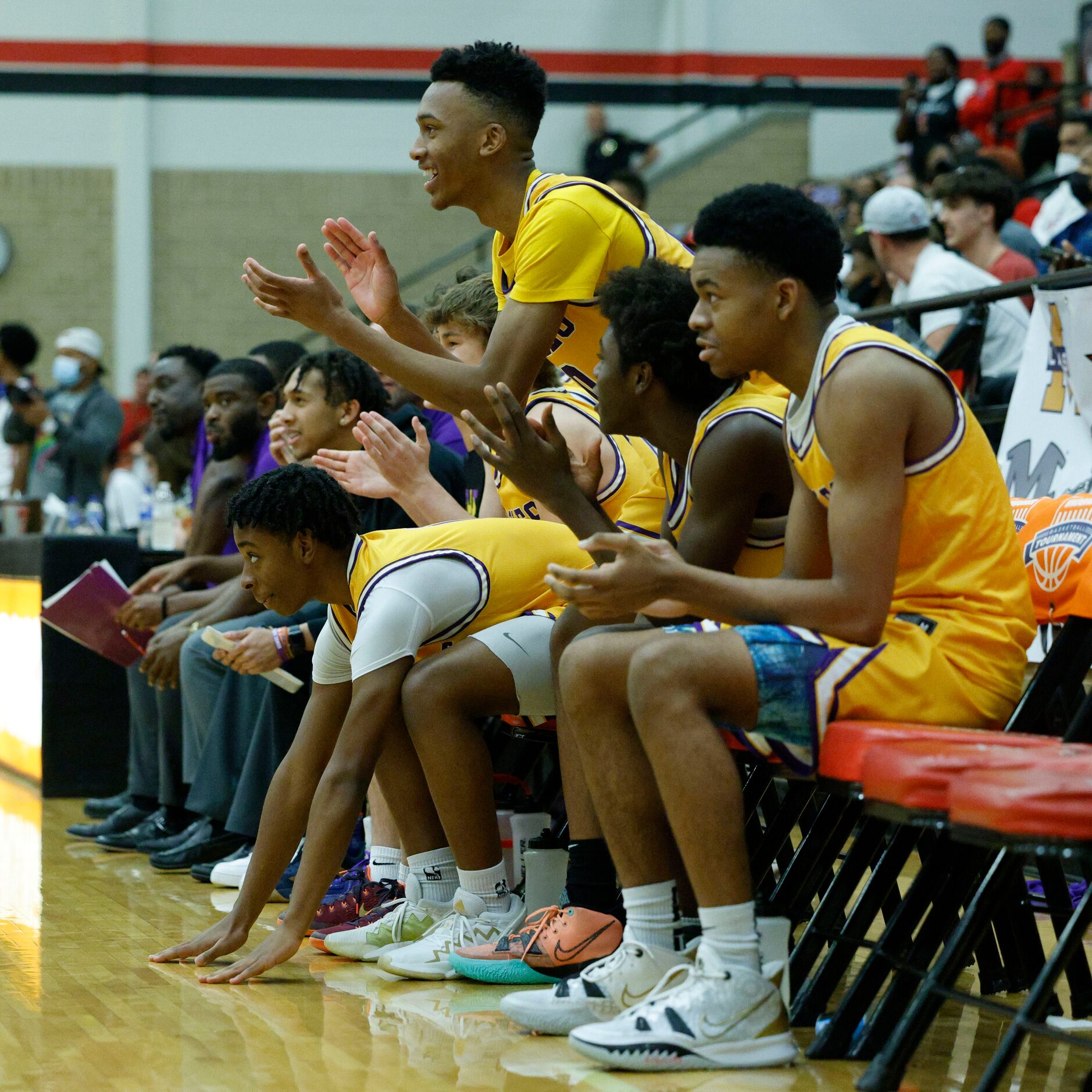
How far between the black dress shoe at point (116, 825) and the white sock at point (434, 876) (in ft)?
6.06

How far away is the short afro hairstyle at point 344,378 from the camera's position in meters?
3.90

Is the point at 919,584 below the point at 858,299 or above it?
below

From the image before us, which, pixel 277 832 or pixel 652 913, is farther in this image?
pixel 277 832

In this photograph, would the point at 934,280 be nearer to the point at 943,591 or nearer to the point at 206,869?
the point at 206,869

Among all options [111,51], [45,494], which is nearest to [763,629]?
[45,494]

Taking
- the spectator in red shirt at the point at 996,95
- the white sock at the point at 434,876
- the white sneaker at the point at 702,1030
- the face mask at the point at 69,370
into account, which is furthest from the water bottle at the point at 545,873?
the spectator in red shirt at the point at 996,95

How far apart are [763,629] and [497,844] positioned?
980 mm

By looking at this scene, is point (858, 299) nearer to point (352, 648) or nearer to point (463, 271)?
point (463, 271)

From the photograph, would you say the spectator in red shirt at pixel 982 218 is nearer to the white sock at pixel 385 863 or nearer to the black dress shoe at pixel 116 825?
the white sock at pixel 385 863

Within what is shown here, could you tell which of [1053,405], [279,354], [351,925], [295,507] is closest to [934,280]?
[1053,405]

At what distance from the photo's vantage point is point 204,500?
467 cm

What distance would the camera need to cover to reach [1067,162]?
9430 mm

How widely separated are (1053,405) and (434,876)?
1881 millimetres

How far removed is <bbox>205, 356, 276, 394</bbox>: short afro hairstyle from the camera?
184 inches
